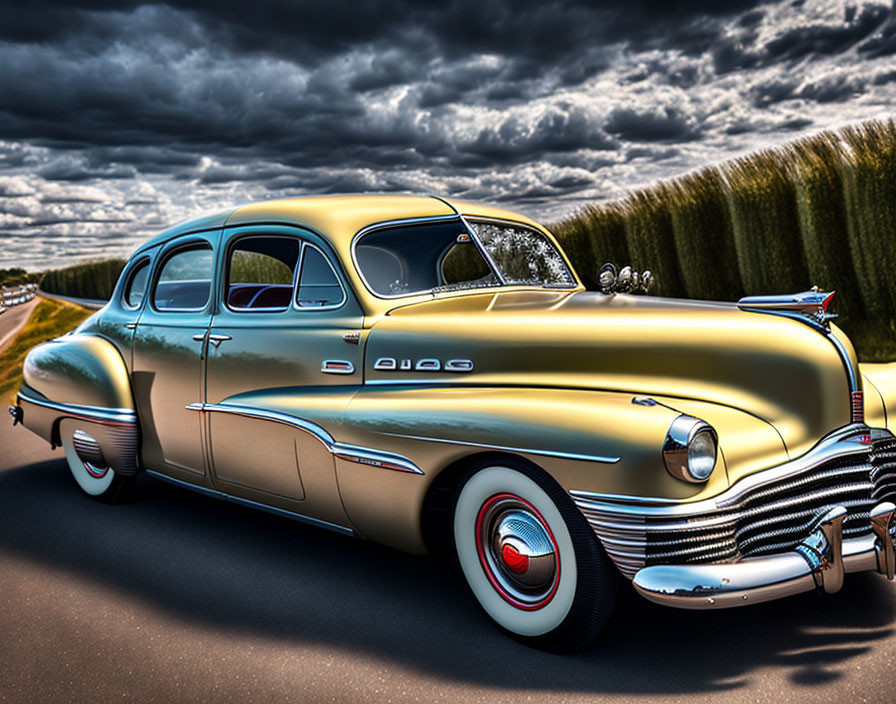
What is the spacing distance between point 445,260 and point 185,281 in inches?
66.6

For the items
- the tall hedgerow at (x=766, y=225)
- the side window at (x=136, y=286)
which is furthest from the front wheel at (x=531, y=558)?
the tall hedgerow at (x=766, y=225)

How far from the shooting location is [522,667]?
2.61 m

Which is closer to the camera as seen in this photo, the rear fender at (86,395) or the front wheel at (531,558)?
the front wheel at (531,558)

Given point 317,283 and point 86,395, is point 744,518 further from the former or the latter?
point 86,395

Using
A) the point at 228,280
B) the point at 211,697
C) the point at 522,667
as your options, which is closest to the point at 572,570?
the point at 522,667

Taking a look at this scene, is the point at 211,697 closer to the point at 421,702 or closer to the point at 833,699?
the point at 421,702

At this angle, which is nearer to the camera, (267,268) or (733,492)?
(733,492)

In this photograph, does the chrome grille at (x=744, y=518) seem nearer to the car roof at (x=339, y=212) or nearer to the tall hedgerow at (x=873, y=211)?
the car roof at (x=339, y=212)

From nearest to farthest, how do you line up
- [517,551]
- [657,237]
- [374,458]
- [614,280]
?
1. [517,551]
2. [374,458]
3. [614,280]
4. [657,237]

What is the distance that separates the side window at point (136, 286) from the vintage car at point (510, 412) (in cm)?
38

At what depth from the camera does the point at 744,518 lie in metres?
2.47

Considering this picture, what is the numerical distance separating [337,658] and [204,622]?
27.6 inches

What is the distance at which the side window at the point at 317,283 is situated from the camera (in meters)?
3.61

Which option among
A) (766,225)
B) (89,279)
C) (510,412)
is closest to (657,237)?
(766,225)
